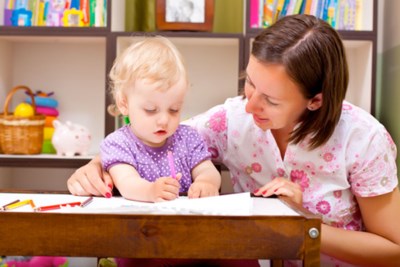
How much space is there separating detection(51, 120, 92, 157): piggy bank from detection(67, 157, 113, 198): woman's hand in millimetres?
922

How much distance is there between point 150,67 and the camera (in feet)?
4.13

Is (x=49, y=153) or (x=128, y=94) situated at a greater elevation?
(x=128, y=94)

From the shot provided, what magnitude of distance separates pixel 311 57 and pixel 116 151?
19.8 inches

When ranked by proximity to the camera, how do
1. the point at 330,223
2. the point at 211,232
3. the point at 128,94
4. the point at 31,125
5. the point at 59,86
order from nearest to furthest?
1. the point at 211,232
2. the point at 128,94
3. the point at 330,223
4. the point at 31,125
5. the point at 59,86

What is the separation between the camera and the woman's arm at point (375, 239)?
4.37 feet

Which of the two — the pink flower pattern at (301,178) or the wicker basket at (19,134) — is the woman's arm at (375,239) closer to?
the pink flower pattern at (301,178)

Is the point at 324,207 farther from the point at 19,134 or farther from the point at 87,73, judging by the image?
the point at 87,73

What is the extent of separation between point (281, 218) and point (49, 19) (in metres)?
1.67

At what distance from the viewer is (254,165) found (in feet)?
4.92

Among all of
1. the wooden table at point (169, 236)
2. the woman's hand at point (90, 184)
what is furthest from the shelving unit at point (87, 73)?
the wooden table at point (169, 236)

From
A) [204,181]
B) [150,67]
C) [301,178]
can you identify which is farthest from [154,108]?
[301,178]

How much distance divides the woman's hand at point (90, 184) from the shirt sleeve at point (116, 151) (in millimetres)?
38

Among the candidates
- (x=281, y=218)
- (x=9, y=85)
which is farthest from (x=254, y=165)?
(x=9, y=85)

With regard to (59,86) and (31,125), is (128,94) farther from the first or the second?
(59,86)
